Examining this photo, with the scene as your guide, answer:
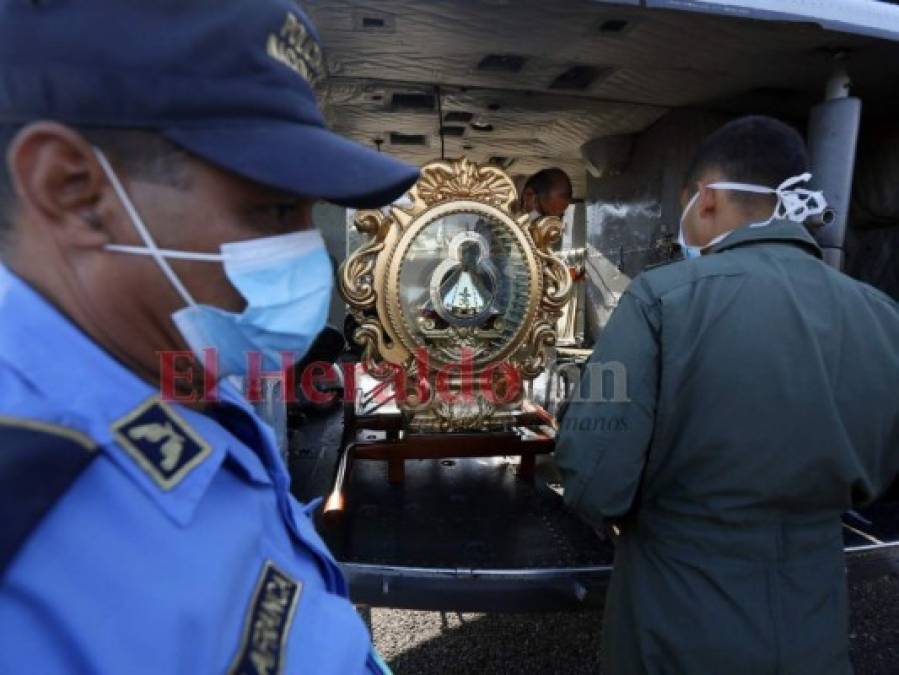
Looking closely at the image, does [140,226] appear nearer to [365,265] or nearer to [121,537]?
[121,537]

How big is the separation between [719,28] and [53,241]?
2223 mm

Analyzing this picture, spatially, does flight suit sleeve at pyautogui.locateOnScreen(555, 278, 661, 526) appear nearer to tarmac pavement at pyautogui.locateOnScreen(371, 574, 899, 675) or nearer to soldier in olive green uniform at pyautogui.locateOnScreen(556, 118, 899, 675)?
soldier in olive green uniform at pyautogui.locateOnScreen(556, 118, 899, 675)

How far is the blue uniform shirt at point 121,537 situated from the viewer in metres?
0.47

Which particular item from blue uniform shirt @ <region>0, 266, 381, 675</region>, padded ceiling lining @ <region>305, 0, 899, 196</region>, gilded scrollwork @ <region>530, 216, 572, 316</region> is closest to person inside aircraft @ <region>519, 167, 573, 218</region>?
padded ceiling lining @ <region>305, 0, 899, 196</region>

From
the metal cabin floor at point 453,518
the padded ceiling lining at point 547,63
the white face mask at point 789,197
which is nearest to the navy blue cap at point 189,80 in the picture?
the white face mask at point 789,197

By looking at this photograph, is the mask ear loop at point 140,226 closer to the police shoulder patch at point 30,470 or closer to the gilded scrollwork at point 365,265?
the police shoulder patch at point 30,470

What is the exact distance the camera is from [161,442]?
59 cm

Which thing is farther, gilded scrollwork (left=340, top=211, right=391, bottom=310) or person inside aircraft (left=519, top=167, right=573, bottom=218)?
person inside aircraft (left=519, top=167, right=573, bottom=218)

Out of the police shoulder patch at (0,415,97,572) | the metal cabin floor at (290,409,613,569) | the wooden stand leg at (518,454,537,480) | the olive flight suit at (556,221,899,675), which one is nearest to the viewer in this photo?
the police shoulder patch at (0,415,97,572)

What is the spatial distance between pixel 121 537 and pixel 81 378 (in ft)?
0.51

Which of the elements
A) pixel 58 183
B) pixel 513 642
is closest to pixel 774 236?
pixel 58 183

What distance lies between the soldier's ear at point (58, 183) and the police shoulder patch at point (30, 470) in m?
0.20

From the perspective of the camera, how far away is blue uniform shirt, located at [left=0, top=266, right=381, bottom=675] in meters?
0.47

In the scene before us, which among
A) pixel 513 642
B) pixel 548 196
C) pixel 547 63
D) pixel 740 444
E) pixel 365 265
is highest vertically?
pixel 547 63
